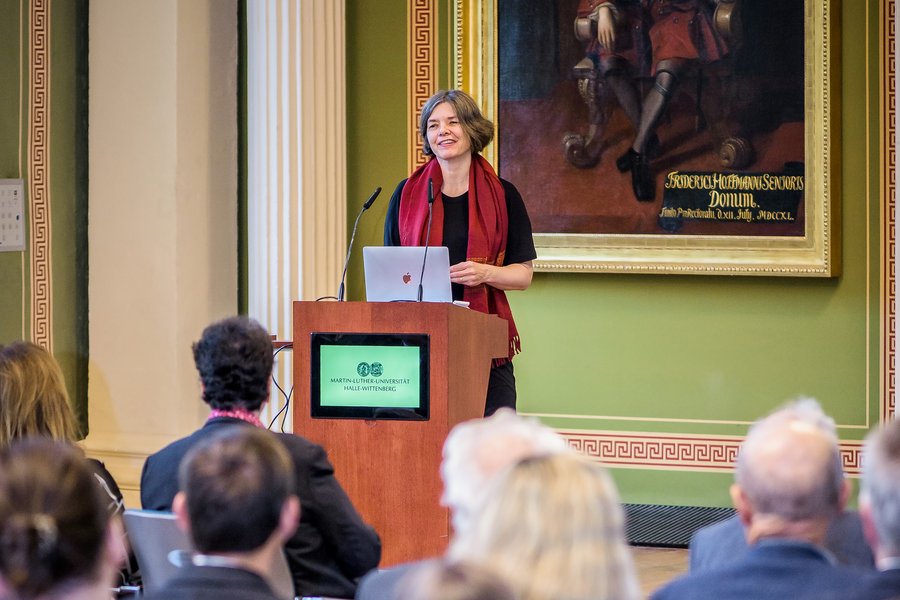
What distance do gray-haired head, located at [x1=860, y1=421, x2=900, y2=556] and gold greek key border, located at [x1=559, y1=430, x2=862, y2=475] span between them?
452cm

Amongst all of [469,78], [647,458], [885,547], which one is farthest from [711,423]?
[885,547]

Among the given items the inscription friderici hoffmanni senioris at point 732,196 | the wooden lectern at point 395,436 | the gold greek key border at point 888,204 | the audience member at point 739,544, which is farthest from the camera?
the inscription friderici hoffmanni senioris at point 732,196

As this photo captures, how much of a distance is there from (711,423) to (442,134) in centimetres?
275

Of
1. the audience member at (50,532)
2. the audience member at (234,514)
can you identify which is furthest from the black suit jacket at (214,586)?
the audience member at (50,532)

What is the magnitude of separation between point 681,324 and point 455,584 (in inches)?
213

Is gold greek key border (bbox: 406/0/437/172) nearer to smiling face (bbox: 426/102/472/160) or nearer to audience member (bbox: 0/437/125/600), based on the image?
smiling face (bbox: 426/102/472/160)

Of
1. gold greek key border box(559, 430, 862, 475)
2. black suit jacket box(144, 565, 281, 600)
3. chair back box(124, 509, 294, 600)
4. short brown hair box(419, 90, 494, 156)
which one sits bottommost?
gold greek key border box(559, 430, 862, 475)

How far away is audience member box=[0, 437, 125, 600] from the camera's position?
1.54 m

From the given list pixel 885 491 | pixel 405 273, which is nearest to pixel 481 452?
pixel 885 491

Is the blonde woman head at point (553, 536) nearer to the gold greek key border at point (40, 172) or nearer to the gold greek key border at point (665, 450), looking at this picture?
the gold greek key border at point (40, 172)

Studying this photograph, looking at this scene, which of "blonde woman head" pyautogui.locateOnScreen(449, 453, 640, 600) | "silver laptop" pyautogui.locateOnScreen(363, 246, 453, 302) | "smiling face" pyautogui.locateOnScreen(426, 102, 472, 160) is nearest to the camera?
"blonde woman head" pyautogui.locateOnScreen(449, 453, 640, 600)

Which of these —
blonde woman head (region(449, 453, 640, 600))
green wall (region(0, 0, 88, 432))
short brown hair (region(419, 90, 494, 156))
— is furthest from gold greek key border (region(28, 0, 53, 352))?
blonde woman head (region(449, 453, 640, 600))

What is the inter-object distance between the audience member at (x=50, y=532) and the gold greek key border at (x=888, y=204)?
5.30m

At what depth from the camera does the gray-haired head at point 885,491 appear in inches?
71.2
